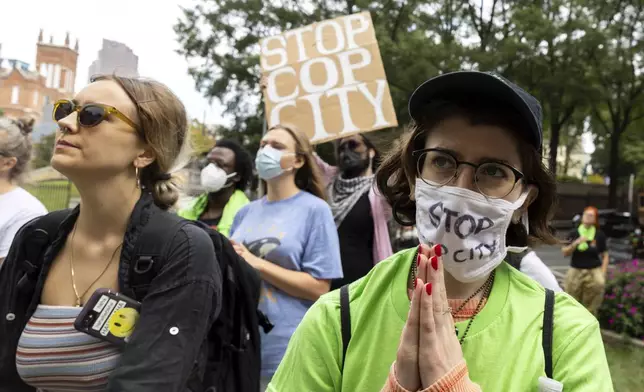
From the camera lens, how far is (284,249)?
2.97 m

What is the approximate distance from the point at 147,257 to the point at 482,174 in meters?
0.99

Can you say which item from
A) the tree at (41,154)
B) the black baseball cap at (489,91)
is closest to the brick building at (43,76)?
the tree at (41,154)

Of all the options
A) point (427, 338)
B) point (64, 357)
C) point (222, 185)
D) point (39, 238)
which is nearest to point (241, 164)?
point (222, 185)

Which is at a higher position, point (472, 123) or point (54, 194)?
point (472, 123)

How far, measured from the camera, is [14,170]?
10.9 feet

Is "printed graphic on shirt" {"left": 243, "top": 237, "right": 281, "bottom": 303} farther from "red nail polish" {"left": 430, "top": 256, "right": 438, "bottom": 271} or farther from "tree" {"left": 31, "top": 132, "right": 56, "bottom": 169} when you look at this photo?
"red nail polish" {"left": 430, "top": 256, "right": 438, "bottom": 271}

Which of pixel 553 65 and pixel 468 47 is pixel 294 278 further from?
pixel 553 65

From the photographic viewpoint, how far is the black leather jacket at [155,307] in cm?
159

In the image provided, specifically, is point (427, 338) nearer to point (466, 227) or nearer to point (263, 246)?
point (466, 227)

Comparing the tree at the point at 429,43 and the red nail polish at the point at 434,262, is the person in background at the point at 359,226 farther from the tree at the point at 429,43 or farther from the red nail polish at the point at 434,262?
the tree at the point at 429,43

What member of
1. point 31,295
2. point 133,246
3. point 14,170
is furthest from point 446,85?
point 14,170

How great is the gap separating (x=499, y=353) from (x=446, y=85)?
1.97 ft

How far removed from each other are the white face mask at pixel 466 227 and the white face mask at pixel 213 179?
3.06 m

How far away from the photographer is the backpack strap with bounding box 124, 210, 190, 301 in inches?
A: 67.3
